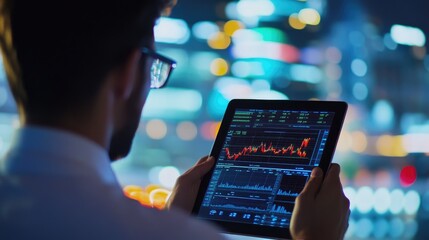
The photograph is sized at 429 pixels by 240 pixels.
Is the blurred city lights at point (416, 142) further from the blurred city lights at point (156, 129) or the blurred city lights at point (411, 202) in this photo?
the blurred city lights at point (156, 129)

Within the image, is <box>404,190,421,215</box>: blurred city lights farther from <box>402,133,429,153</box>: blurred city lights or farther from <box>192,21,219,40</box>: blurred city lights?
<box>192,21,219,40</box>: blurred city lights

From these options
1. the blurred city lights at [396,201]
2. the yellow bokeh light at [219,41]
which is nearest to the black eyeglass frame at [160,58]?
the blurred city lights at [396,201]

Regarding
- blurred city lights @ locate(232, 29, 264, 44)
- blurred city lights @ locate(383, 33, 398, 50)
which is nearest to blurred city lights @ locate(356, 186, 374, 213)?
blurred city lights @ locate(383, 33, 398, 50)

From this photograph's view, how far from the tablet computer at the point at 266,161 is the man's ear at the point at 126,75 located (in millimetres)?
559

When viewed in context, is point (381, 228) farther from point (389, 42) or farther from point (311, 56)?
point (311, 56)

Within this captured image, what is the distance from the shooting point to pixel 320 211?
1214 millimetres

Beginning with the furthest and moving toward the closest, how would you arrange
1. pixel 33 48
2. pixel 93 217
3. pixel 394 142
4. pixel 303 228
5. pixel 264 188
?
1. pixel 394 142
2. pixel 264 188
3. pixel 303 228
4. pixel 33 48
5. pixel 93 217

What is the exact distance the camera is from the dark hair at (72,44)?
2.59 feet

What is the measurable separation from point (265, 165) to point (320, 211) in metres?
0.23

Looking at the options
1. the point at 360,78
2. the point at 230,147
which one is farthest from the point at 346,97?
the point at 230,147

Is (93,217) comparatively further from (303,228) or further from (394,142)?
(394,142)

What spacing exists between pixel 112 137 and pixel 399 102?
2309cm

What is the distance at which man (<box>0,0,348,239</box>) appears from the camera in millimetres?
704

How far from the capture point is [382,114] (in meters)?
24.2
